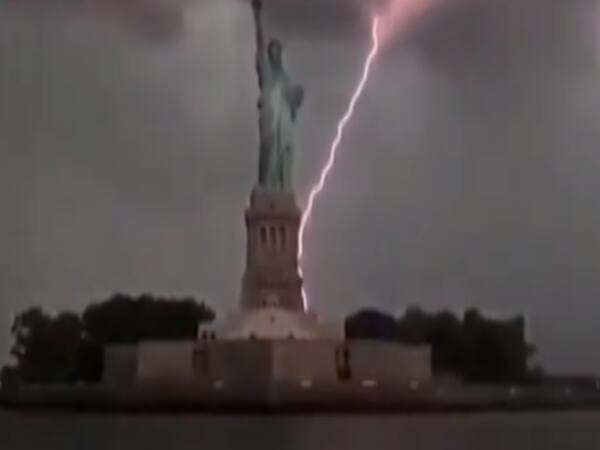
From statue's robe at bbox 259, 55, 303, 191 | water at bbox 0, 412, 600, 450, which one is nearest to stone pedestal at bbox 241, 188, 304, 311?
statue's robe at bbox 259, 55, 303, 191

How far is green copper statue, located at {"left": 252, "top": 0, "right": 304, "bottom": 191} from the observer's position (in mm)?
15516

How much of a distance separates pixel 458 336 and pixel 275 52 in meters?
3.76

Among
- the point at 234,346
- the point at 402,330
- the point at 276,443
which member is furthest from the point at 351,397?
the point at 276,443

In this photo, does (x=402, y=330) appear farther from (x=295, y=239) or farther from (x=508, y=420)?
(x=508, y=420)

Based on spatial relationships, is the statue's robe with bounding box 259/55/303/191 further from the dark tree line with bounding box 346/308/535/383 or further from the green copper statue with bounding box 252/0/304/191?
the dark tree line with bounding box 346/308/535/383

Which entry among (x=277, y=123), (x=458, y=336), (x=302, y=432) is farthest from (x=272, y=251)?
(x=302, y=432)

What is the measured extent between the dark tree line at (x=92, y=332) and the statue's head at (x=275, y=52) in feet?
9.47

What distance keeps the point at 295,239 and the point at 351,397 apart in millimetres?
3132

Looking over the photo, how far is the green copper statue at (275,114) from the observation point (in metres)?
15.5

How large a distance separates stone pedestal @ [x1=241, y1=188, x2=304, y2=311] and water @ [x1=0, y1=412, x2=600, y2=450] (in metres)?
3.46

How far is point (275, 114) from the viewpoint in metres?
15.5

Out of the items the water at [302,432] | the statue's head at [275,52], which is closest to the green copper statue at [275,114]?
the statue's head at [275,52]

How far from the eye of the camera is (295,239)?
16.0 meters

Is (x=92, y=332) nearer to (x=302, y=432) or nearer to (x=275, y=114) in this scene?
(x=275, y=114)
